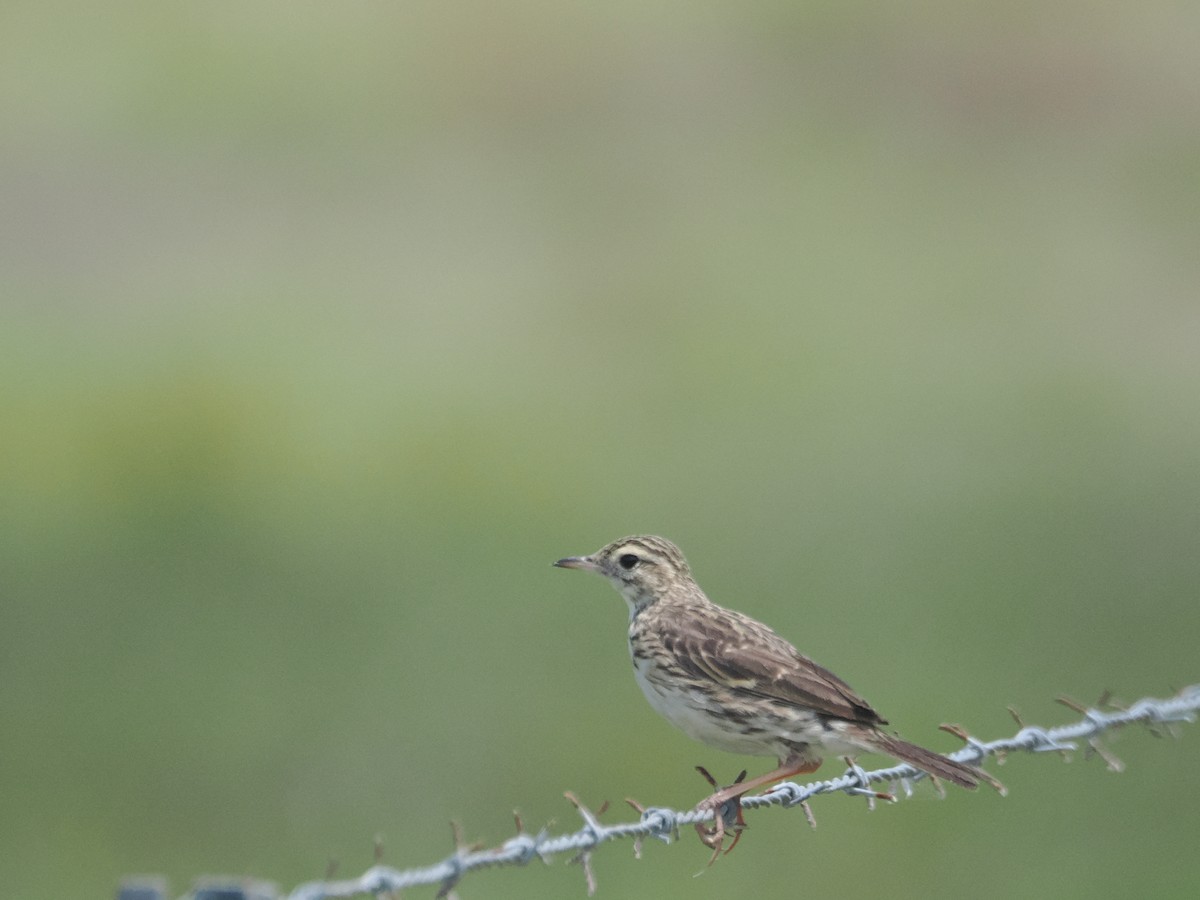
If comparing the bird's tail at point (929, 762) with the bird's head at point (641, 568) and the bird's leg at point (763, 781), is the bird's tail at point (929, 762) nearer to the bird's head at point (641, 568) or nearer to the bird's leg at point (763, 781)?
the bird's leg at point (763, 781)

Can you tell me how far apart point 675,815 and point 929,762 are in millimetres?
1095

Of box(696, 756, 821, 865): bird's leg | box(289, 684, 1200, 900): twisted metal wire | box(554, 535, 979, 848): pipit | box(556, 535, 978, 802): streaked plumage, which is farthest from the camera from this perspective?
box(556, 535, 978, 802): streaked plumage

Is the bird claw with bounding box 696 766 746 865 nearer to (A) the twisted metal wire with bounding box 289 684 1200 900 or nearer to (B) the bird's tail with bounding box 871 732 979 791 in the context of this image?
(A) the twisted metal wire with bounding box 289 684 1200 900

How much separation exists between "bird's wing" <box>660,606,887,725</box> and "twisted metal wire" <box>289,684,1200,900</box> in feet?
0.96

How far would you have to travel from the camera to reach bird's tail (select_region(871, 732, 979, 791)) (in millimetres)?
8273

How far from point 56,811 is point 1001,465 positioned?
17228 mm

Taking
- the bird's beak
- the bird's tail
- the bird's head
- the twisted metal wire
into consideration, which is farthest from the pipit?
the bird's beak

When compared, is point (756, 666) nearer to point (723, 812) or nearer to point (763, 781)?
point (763, 781)

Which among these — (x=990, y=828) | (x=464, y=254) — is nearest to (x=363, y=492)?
(x=990, y=828)

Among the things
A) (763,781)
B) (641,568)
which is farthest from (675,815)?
(641,568)

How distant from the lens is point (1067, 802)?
61.8ft

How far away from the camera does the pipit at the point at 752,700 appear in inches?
344

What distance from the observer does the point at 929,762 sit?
27.5 feet

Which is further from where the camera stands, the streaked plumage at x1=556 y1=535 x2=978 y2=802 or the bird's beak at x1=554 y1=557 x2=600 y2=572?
the bird's beak at x1=554 y1=557 x2=600 y2=572
